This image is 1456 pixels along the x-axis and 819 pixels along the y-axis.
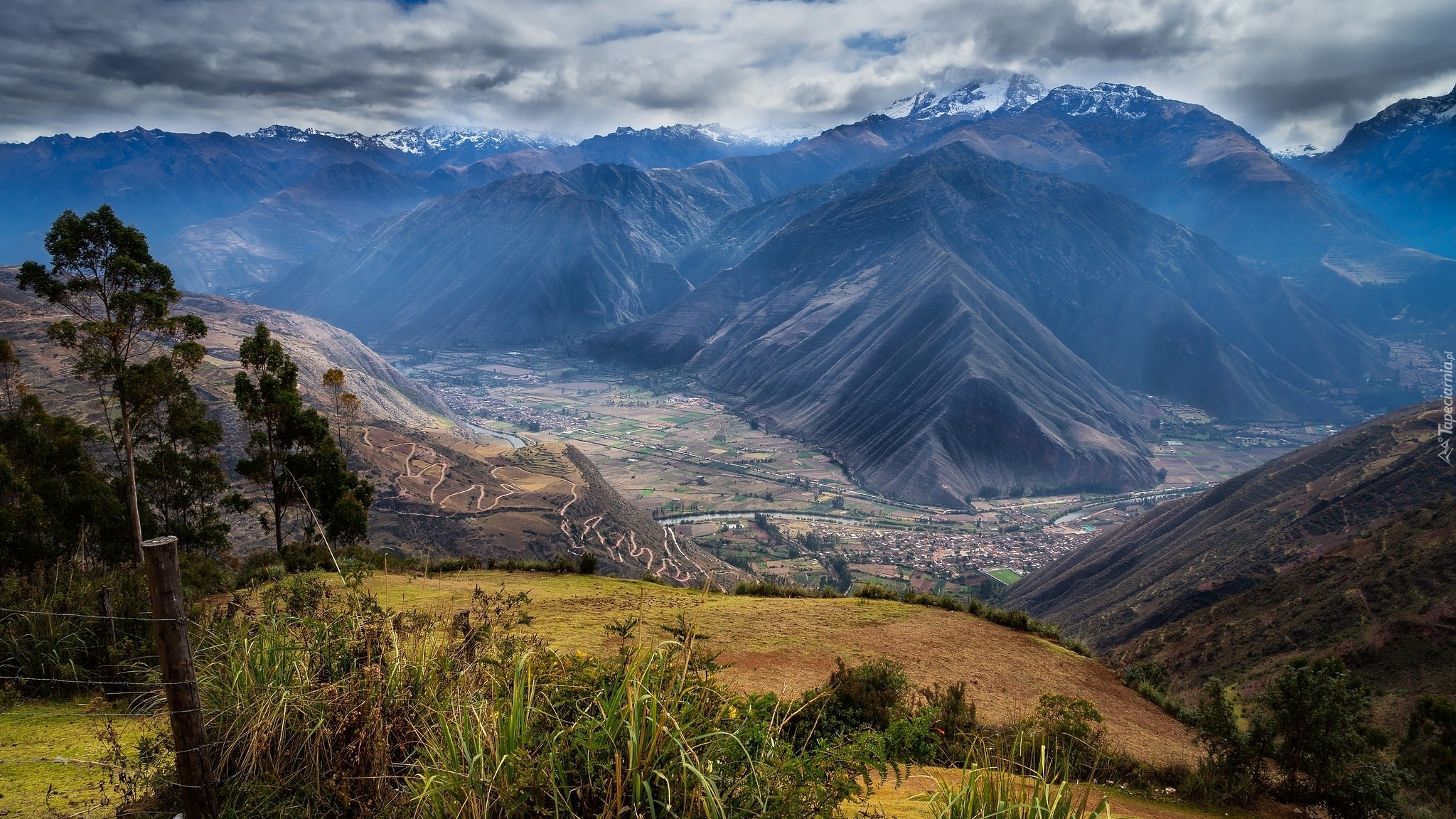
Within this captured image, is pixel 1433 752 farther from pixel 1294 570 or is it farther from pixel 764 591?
pixel 1294 570

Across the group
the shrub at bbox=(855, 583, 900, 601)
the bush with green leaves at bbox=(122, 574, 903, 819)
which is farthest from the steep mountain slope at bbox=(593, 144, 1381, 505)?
the bush with green leaves at bbox=(122, 574, 903, 819)

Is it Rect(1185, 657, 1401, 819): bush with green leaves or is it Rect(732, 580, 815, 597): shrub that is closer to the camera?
Rect(1185, 657, 1401, 819): bush with green leaves

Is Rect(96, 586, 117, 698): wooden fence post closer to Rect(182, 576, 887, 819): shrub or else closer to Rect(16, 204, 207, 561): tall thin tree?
Rect(182, 576, 887, 819): shrub

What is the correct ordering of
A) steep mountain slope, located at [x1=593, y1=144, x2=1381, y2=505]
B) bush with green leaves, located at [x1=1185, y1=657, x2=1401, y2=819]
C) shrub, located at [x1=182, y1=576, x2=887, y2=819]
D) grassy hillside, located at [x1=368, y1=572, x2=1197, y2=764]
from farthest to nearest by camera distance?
steep mountain slope, located at [x1=593, y1=144, x2=1381, y2=505], grassy hillside, located at [x1=368, y1=572, x2=1197, y2=764], bush with green leaves, located at [x1=1185, y1=657, x2=1401, y2=819], shrub, located at [x1=182, y1=576, x2=887, y2=819]

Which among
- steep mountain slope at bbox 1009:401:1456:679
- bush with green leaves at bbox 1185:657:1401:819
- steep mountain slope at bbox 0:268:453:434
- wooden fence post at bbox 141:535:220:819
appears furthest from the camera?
steep mountain slope at bbox 0:268:453:434

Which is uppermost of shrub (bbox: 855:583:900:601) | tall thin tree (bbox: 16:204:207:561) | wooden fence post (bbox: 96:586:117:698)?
tall thin tree (bbox: 16:204:207:561)

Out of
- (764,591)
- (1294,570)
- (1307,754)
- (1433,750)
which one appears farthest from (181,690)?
(1294,570)
